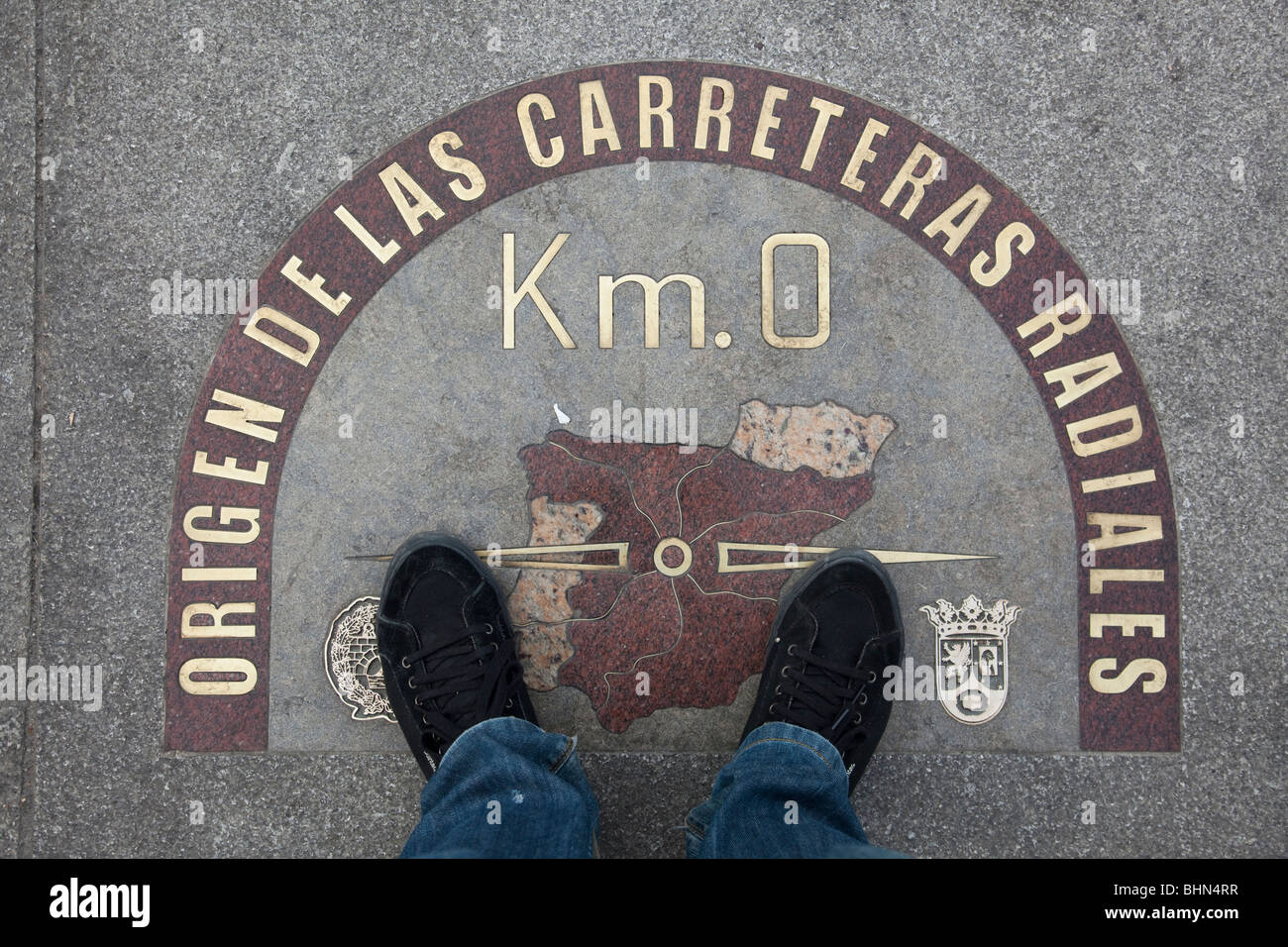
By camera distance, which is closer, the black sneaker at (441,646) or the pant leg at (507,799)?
the pant leg at (507,799)

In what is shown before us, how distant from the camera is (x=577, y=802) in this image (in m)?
2.14

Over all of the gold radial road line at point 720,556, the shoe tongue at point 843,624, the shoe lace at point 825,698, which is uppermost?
the gold radial road line at point 720,556

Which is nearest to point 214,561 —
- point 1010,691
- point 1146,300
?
point 1010,691

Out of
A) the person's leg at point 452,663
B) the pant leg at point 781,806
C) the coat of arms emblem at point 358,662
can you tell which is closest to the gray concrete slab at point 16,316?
the coat of arms emblem at point 358,662

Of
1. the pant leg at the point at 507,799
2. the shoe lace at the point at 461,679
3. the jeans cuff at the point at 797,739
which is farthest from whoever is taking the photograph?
the shoe lace at the point at 461,679

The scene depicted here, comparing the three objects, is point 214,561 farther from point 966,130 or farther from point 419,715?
point 966,130

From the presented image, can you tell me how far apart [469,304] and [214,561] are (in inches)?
45.3

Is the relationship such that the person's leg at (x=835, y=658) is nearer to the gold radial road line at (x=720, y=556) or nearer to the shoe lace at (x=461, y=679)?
the gold radial road line at (x=720, y=556)

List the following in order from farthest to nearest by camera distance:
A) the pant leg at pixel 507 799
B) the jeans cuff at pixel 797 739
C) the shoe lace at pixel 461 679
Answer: the shoe lace at pixel 461 679, the jeans cuff at pixel 797 739, the pant leg at pixel 507 799

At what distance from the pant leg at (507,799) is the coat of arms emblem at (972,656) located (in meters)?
1.16

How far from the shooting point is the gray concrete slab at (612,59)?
2.45 meters
